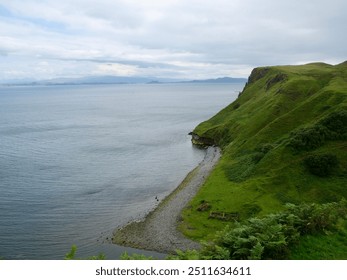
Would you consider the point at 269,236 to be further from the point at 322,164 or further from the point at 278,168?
the point at 278,168

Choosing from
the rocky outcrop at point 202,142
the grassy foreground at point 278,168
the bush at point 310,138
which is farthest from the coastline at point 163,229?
the rocky outcrop at point 202,142

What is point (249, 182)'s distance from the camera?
72062 mm

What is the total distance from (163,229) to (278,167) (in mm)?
28455

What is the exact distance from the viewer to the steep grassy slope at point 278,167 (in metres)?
62.4

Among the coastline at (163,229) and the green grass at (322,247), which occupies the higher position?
the green grass at (322,247)

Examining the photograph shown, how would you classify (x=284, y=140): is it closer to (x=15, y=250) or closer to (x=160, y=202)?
(x=160, y=202)

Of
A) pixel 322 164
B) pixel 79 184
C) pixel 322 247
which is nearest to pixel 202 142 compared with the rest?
pixel 79 184

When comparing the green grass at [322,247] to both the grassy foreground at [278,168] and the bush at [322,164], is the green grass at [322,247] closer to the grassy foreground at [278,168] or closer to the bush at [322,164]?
the grassy foreground at [278,168]

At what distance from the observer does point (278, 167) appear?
73062mm

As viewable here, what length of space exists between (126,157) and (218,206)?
60.7m

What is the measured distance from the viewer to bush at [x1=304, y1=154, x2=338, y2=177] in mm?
67688

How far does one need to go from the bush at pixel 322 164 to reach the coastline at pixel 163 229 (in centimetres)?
2496

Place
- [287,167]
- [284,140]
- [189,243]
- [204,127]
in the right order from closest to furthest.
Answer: [189,243], [287,167], [284,140], [204,127]
